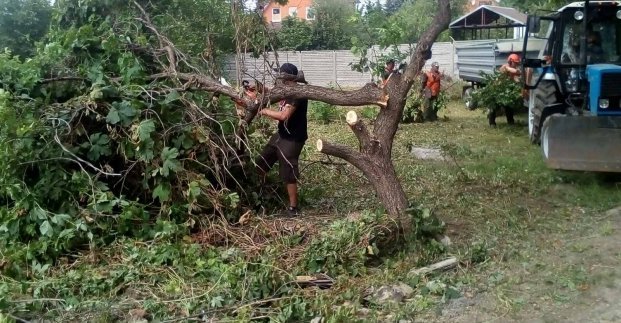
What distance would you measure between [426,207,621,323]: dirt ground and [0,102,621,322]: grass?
2 cm

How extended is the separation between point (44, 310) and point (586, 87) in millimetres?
7058

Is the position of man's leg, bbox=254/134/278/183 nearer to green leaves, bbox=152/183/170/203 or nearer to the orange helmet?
green leaves, bbox=152/183/170/203

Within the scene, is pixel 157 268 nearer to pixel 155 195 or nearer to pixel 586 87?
pixel 155 195

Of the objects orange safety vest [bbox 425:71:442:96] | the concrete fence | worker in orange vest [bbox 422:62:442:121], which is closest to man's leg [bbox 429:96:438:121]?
worker in orange vest [bbox 422:62:442:121]

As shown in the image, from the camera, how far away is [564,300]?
4754 millimetres

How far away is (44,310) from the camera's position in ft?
15.8

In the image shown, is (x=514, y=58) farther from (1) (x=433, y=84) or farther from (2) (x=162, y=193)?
(2) (x=162, y=193)

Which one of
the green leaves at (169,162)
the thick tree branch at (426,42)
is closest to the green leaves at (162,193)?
the green leaves at (169,162)

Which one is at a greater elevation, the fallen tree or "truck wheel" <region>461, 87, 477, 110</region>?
the fallen tree

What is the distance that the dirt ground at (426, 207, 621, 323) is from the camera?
179 inches

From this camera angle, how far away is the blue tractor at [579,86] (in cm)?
771

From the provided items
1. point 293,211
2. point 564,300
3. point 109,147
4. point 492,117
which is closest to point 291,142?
point 293,211

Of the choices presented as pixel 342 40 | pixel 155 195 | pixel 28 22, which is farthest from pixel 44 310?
pixel 342 40

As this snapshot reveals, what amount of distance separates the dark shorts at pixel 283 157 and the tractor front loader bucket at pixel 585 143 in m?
3.18
